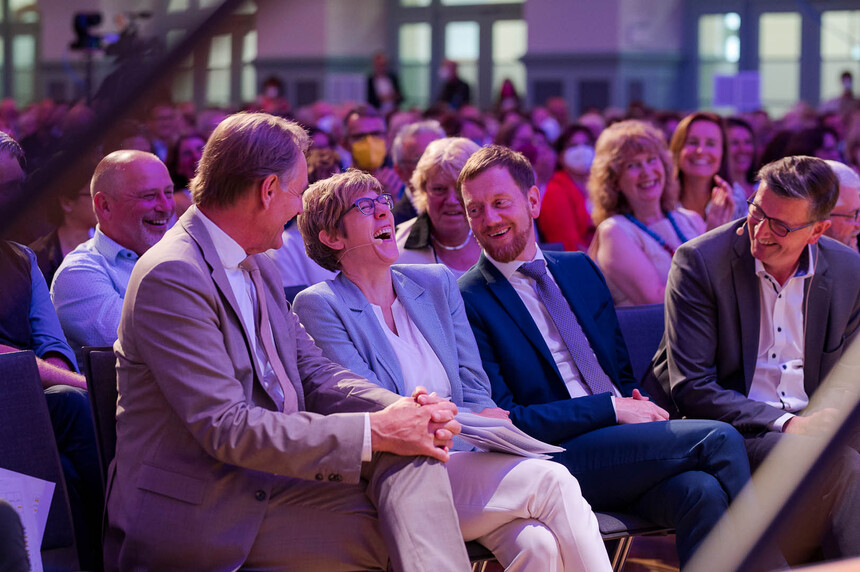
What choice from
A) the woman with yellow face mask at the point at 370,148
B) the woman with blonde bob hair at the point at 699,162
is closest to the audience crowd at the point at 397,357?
the woman with blonde bob hair at the point at 699,162

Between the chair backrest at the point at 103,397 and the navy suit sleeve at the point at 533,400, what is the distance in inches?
35.8

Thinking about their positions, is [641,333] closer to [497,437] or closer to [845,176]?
[845,176]

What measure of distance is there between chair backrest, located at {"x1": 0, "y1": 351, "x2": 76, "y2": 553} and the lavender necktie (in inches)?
48.7

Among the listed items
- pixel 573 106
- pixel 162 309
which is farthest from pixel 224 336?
pixel 573 106

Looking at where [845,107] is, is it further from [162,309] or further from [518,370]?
[162,309]

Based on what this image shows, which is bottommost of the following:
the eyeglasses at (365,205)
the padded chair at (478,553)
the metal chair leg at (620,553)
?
the metal chair leg at (620,553)

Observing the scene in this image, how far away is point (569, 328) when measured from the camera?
8.85 feet

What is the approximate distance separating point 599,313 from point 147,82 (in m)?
2.02

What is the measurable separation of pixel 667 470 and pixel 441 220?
1451 millimetres

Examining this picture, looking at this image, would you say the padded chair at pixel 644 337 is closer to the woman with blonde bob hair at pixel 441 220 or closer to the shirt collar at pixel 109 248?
the woman with blonde bob hair at pixel 441 220

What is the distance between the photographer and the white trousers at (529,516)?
2039 mm

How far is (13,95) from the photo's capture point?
1562 cm

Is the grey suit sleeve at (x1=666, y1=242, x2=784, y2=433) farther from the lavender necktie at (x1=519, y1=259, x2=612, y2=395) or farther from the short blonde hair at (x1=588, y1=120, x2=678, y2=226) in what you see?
the short blonde hair at (x1=588, y1=120, x2=678, y2=226)

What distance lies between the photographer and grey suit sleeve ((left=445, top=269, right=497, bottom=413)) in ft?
8.11
